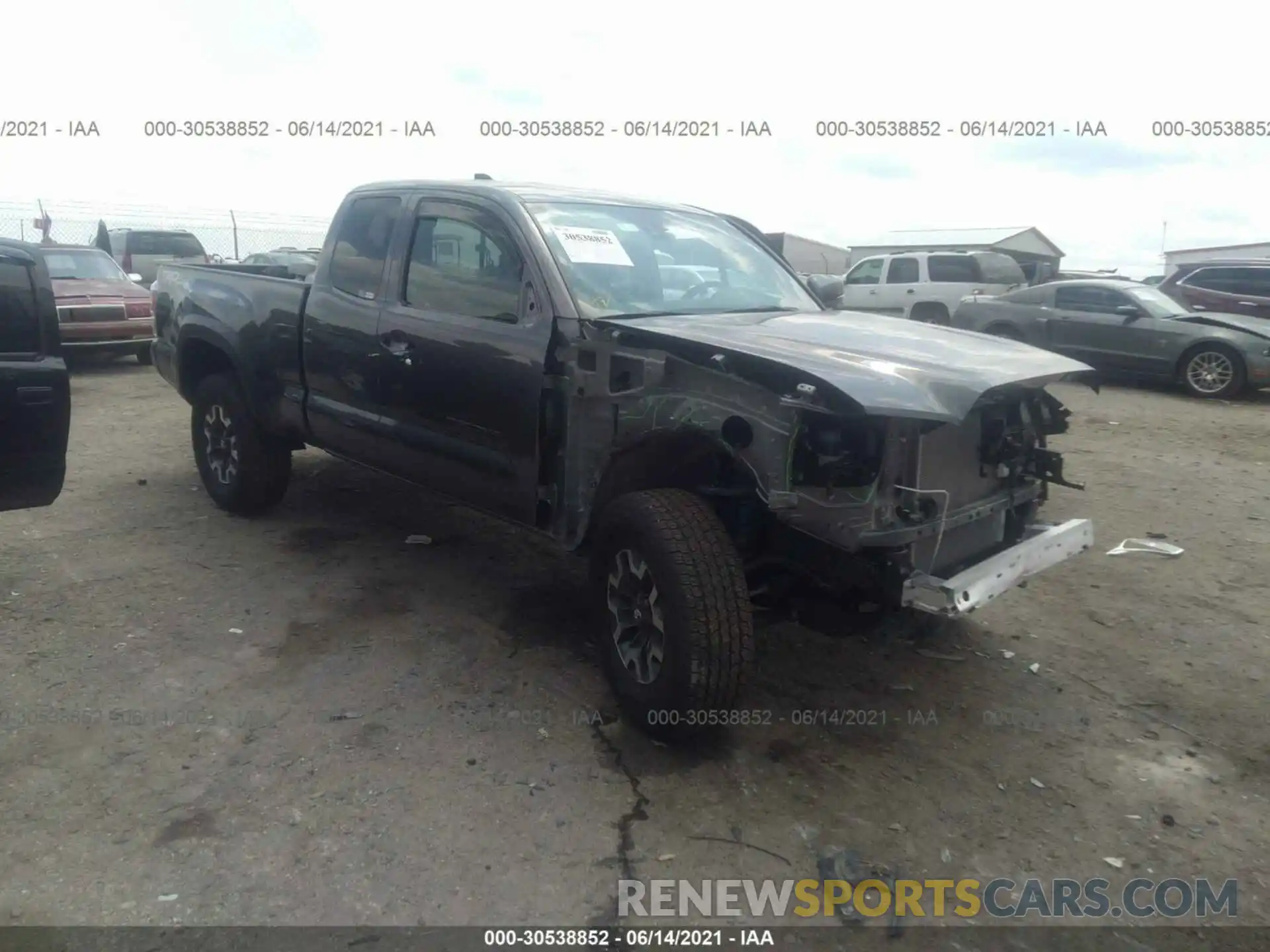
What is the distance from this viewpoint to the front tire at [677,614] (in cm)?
315

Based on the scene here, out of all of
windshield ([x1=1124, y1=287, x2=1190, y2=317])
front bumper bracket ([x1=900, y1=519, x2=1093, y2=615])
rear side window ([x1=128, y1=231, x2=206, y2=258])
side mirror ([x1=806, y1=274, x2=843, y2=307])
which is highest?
rear side window ([x1=128, y1=231, x2=206, y2=258])

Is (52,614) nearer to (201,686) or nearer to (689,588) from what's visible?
(201,686)

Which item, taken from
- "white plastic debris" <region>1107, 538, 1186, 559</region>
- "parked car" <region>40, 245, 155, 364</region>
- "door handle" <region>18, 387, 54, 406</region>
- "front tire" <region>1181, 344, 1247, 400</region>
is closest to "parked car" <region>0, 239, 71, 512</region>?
"door handle" <region>18, 387, 54, 406</region>

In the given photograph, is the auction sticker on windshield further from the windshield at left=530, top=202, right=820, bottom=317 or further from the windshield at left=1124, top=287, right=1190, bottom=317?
the windshield at left=1124, top=287, right=1190, bottom=317

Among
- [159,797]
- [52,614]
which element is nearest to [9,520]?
[52,614]

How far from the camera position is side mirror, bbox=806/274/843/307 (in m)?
4.93

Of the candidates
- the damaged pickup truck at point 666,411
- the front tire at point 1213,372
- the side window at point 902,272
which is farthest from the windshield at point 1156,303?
the damaged pickup truck at point 666,411

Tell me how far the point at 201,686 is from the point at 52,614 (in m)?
1.12

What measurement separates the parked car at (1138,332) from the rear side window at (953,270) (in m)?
2.94

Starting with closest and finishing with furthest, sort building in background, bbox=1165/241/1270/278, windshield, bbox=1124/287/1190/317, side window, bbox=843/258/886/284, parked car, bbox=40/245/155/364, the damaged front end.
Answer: the damaged front end < parked car, bbox=40/245/155/364 < windshield, bbox=1124/287/1190/317 < side window, bbox=843/258/886/284 < building in background, bbox=1165/241/1270/278

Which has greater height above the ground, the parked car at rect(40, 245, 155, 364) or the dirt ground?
the parked car at rect(40, 245, 155, 364)

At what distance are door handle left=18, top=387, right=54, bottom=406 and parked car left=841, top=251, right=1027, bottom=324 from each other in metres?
13.8

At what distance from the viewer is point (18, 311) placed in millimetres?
3916

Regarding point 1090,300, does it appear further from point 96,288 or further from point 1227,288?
point 96,288
